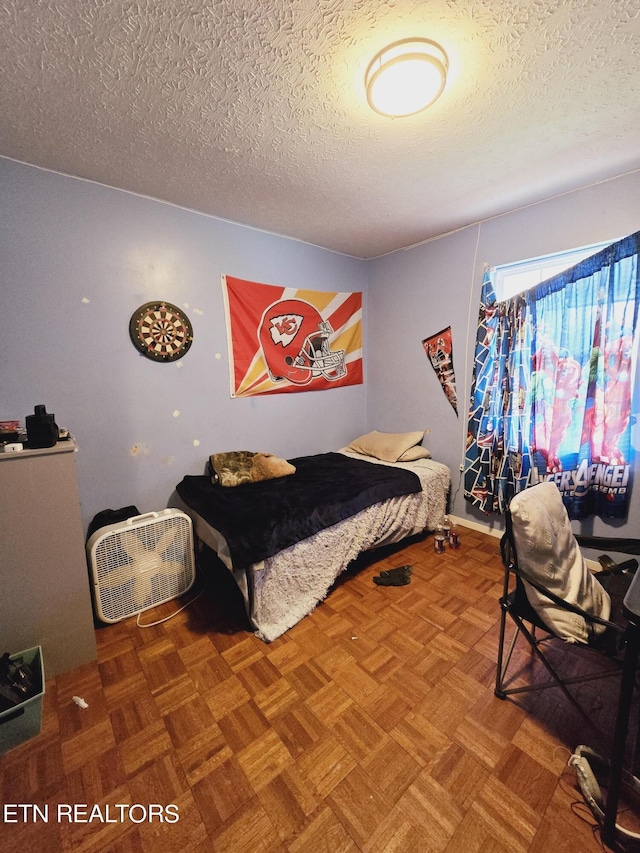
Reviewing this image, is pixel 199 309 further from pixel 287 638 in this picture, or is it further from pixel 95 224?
pixel 287 638

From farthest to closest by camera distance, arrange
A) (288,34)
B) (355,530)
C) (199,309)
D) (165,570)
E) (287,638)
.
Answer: (199,309)
(355,530)
(165,570)
(287,638)
(288,34)

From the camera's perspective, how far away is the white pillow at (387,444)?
3008mm

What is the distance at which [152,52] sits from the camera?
1160mm

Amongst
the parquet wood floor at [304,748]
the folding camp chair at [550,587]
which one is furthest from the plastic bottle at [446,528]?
the folding camp chair at [550,587]

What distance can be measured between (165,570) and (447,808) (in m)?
1.69

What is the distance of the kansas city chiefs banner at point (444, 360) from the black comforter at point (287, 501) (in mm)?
853

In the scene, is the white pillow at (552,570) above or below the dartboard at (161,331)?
below

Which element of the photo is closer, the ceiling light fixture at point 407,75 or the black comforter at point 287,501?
the ceiling light fixture at point 407,75

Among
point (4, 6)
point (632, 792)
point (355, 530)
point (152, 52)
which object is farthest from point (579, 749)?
point (4, 6)

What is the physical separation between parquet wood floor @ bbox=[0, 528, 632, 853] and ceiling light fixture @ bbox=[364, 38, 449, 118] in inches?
97.0

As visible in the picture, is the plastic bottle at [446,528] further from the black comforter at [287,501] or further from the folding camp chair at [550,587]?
the folding camp chair at [550,587]

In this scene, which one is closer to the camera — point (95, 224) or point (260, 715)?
point (260, 715)

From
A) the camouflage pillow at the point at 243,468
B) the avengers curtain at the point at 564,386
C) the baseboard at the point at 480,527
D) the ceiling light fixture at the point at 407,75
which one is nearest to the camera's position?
the ceiling light fixture at the point at 407,75

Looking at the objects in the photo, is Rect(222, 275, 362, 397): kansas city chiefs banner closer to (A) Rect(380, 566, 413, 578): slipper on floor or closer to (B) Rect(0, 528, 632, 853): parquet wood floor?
(A) Rect(380, 566, 413, 578): slipper on floor
